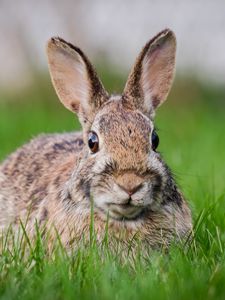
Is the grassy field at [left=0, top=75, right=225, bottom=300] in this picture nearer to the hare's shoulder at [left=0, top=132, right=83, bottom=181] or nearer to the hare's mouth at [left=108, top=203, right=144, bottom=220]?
the hare's mouth at [left=108, top=203, right=144, bottom=220]

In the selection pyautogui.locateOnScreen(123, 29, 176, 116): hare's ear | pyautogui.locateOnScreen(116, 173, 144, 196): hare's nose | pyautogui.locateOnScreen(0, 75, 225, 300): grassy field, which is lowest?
pyautogui.locateOnScreen(0, 75, 225, 300): grassy field

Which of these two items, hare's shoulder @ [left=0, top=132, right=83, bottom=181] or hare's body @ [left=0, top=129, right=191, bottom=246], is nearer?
hare's body @ [left=0, top=129, right=191, bottom=246]

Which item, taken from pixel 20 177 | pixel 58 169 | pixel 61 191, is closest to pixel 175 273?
pixel 61 191

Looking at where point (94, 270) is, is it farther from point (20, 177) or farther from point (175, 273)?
point (20, 177)

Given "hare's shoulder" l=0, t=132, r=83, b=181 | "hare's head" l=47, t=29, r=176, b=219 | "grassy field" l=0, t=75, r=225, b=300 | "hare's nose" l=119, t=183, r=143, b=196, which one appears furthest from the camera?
"hare's shoulder" l=0, t=132, r=83, b=181

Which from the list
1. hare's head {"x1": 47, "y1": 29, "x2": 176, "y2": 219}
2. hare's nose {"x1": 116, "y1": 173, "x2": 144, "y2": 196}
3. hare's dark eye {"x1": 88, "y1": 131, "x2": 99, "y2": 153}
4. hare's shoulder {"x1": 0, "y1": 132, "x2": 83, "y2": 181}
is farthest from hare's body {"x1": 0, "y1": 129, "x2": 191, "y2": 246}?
hare's nose {"x1": 116, "y1": 173, "x2": 144, "y2": 196}

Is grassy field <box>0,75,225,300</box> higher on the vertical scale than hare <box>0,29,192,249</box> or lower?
lower

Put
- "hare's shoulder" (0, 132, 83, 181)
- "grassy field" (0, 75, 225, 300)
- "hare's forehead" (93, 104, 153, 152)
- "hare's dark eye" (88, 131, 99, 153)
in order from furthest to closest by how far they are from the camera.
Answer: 1. "hare's shoulder" (0, 132, 83, 181)
2. "hare's dark eye" (88, 131, 99, 153)
3. "hare's forehead" (93, 104, 153, 152)
4. "grassy field" (0, 75, 225, 300)
